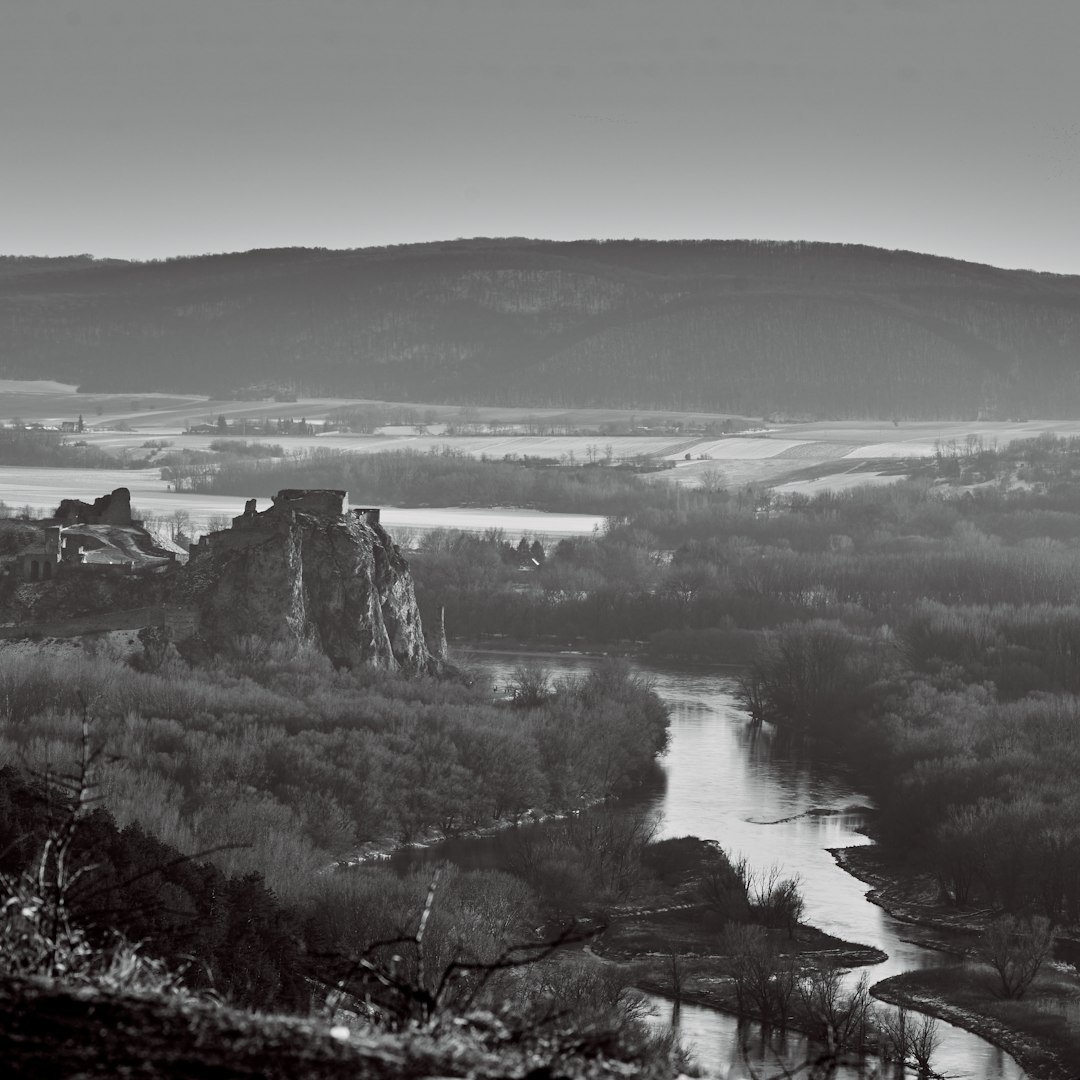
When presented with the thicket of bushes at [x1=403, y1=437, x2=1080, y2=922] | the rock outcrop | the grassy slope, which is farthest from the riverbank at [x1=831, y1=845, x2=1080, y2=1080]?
the rock outcrop

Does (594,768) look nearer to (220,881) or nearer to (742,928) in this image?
(742,928)

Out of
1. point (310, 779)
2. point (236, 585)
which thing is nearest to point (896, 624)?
point (236, 585)

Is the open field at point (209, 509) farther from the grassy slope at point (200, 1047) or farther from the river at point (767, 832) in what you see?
the grassy slope at point (200, 1047)

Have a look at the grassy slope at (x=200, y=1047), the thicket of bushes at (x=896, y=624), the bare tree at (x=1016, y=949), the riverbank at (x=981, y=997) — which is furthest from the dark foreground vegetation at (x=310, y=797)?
the thicket of bushes at (x=896, y=624)

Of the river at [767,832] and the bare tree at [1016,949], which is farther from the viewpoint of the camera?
the bare tree at [1016,949]

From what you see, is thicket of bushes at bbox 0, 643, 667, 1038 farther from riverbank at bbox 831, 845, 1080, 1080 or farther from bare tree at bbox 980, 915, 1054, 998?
bare tree at bbox 980, 915, 1054, 998

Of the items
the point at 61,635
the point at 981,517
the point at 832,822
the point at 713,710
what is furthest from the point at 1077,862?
the point at 981,517
